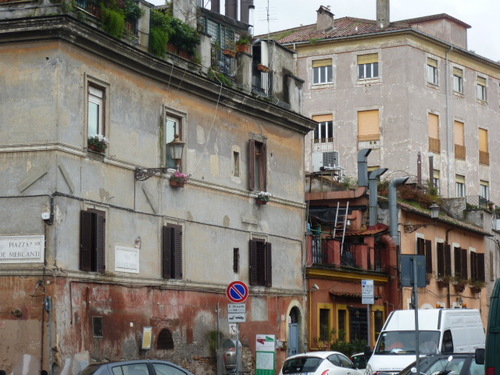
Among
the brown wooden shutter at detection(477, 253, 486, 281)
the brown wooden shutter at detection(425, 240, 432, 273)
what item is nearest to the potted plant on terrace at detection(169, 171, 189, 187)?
the brown wooden shutter at detection(425, 240, 432, 273)

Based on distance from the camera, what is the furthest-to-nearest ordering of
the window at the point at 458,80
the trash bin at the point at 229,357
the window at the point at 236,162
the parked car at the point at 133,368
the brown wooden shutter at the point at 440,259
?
the window at the point at 458,80, the brown wooden shutter at the point at 440,259, the window at the point at 236,162, the trash bin at the point at 229,357, the parked car at the point at 133,368

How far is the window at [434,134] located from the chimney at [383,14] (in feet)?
18.8

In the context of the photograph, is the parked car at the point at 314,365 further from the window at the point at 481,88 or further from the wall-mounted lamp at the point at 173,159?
the window at the point at 481,88

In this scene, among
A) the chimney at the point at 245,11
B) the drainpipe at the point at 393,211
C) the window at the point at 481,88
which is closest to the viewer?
the chimney at the point at 245,11

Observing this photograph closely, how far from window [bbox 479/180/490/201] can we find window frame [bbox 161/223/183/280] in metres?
41.0

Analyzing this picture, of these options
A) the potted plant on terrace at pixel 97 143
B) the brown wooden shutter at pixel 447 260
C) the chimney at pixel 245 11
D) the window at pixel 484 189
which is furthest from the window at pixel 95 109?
the window at pixel 484 189

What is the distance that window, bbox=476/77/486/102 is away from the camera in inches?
2874

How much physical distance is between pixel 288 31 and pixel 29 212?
1829 inches

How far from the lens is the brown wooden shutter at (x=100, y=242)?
30.4m

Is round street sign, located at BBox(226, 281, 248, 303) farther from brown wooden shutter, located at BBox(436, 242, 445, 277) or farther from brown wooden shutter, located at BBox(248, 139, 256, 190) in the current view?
brown wooden shutter, located at BBox(436, 242, 445, 277)

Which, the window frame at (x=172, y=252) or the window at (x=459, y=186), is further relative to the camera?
the window at (x=459, y=186)

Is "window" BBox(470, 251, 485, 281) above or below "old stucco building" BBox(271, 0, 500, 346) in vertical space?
below

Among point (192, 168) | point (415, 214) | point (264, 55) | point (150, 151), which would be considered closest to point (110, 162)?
point (150, 151)

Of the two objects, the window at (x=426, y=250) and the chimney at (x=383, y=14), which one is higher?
the chimney at (x=383, y=14)
